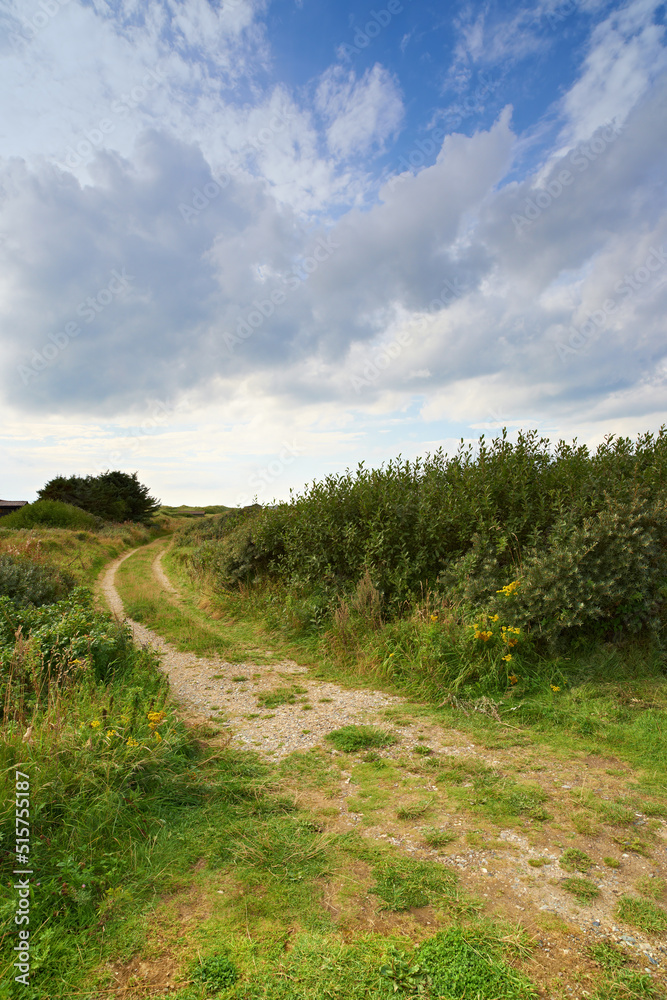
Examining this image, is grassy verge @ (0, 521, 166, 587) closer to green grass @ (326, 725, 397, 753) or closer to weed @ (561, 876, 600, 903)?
green grass @ (326, 725, 397, 753)

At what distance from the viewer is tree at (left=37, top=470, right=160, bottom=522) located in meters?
40.4

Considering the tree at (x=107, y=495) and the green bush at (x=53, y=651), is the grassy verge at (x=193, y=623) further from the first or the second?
the tree at (x=107, y=495)

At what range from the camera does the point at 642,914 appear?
286cm

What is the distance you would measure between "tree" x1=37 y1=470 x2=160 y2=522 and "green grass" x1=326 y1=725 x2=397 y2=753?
39245mm

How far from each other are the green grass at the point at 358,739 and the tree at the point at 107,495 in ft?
129

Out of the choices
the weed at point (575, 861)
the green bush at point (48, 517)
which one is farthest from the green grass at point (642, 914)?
the green bush at point (48, 517)

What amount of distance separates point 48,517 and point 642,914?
1394 inches

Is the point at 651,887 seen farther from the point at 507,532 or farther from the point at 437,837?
the point at 507,532

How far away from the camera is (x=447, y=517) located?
8555 millimetres

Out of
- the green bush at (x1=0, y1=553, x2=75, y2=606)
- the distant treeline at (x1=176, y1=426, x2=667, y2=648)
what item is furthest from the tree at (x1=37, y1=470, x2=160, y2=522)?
the distant treeline at (x1=176, y1=426, x2=667, y2=648)

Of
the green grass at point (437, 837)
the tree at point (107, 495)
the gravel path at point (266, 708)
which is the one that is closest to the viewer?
the green grass at point (437, 837)

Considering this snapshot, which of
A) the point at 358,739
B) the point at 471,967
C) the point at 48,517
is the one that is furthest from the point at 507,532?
the point at 48,517

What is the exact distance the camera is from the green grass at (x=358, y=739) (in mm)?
5250

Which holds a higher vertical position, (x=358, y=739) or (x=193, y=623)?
(x=193, y=623)
